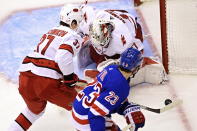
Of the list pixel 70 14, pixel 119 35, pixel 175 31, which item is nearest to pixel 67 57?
pixel 70 14

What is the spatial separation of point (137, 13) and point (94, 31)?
1.69 metres

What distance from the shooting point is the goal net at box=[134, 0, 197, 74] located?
3.40m

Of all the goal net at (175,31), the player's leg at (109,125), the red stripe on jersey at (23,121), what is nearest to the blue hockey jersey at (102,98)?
the player's leg at (109,125)

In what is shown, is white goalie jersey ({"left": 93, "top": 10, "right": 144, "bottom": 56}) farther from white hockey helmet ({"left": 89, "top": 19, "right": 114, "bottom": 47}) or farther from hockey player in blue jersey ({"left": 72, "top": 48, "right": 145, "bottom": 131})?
hockey player in blue jersey ({"left": 72, "top": 48, "right": 145, "bottom": 131})

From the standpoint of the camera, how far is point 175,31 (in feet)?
13.0

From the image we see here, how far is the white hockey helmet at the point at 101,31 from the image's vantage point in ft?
9.21

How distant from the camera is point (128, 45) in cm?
309

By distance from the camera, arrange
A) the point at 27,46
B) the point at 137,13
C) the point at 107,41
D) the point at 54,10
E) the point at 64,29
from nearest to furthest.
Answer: the point at 64,29 → the point at 107,41 → the point at 27,46 → the point at 137,13 → the point at 54,10

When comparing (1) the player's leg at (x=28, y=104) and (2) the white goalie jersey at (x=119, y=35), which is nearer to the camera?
(1) the player's leg at (x=28, y=104)

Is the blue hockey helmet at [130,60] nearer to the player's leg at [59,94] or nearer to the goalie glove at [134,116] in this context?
the goalie glove at [134,116]

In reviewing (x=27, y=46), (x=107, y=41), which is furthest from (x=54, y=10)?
(x=107, y=41)

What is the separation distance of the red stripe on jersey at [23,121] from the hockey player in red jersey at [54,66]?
104 mm

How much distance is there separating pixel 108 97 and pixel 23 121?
0.88 metres

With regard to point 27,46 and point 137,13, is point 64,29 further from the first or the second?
point 137,13
